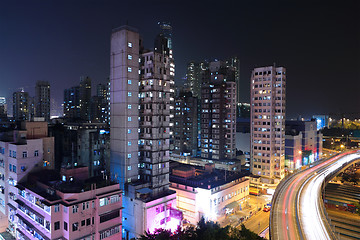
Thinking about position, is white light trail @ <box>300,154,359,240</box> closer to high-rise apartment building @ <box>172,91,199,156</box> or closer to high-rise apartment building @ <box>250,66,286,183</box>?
high-rise apartment building @ <box>250,66,286,183</box>

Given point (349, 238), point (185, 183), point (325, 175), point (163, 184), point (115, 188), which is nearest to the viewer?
point (115, 188)

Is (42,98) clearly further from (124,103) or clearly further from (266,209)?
(266,209)

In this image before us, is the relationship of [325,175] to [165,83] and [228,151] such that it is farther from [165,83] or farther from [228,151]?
[165,83]

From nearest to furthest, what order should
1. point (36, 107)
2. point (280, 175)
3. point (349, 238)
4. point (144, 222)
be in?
point (144, 222)
point (349, 238)
point (280, 175)
point (36, 107)

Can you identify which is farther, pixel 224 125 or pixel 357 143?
pixel 357 143

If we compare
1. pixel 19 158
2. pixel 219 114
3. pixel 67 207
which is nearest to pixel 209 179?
pixel 67 207

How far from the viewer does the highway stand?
36.1 m

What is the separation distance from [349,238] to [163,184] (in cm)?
3732

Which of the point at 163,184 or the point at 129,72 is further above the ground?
the point at 129,72

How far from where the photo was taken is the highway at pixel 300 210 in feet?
118

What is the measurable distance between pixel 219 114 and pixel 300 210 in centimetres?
4976

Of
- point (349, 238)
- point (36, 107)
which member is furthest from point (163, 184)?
point (36, 107)

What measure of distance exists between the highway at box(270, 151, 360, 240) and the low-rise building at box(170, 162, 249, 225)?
30.6 feet

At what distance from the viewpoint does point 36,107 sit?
137625 millimetres
